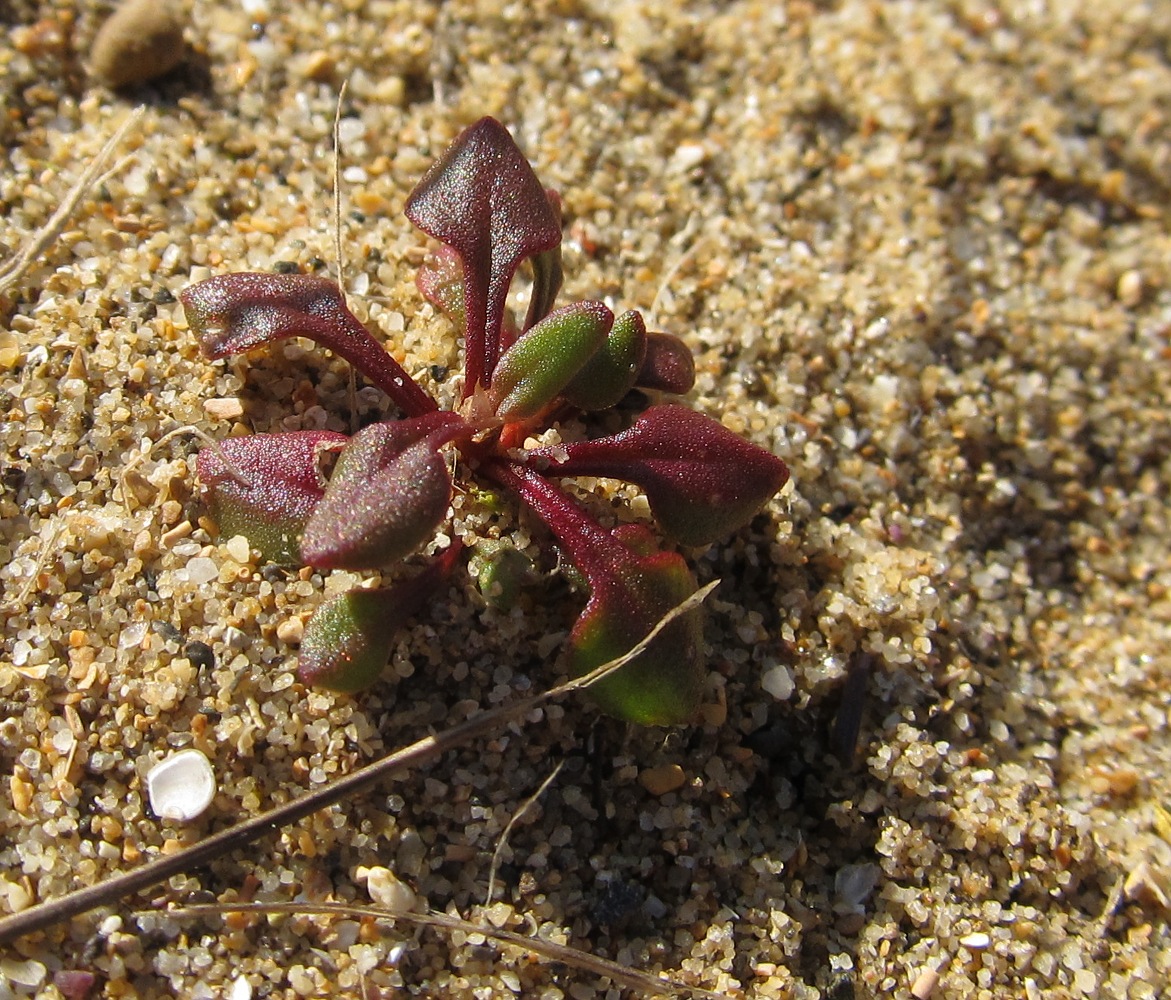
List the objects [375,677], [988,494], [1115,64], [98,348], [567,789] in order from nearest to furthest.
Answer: [375,677], [567,789], [98,348], [988,494], [1115,64]

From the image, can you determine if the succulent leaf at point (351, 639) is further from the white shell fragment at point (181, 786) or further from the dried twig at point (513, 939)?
the dried twig at point (513, 939)

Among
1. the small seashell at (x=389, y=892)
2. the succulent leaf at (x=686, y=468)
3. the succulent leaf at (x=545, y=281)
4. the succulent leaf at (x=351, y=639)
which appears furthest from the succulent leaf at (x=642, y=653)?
the succulent leaf at (x=545, y=281)

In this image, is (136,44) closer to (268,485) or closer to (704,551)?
(268,485)

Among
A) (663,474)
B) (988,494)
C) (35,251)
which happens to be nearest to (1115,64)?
(988,494)

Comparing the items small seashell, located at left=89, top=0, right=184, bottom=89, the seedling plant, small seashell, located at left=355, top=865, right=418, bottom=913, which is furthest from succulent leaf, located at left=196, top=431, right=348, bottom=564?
small seashell, located at left=89, top=0, right=184, bottom=89

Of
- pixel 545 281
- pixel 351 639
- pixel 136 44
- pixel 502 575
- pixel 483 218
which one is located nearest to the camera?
pixel 351 639

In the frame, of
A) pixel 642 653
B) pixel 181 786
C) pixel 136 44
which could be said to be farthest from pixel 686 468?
pixel 136 44

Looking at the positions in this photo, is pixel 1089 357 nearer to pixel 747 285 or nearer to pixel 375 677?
pixel 747 285
